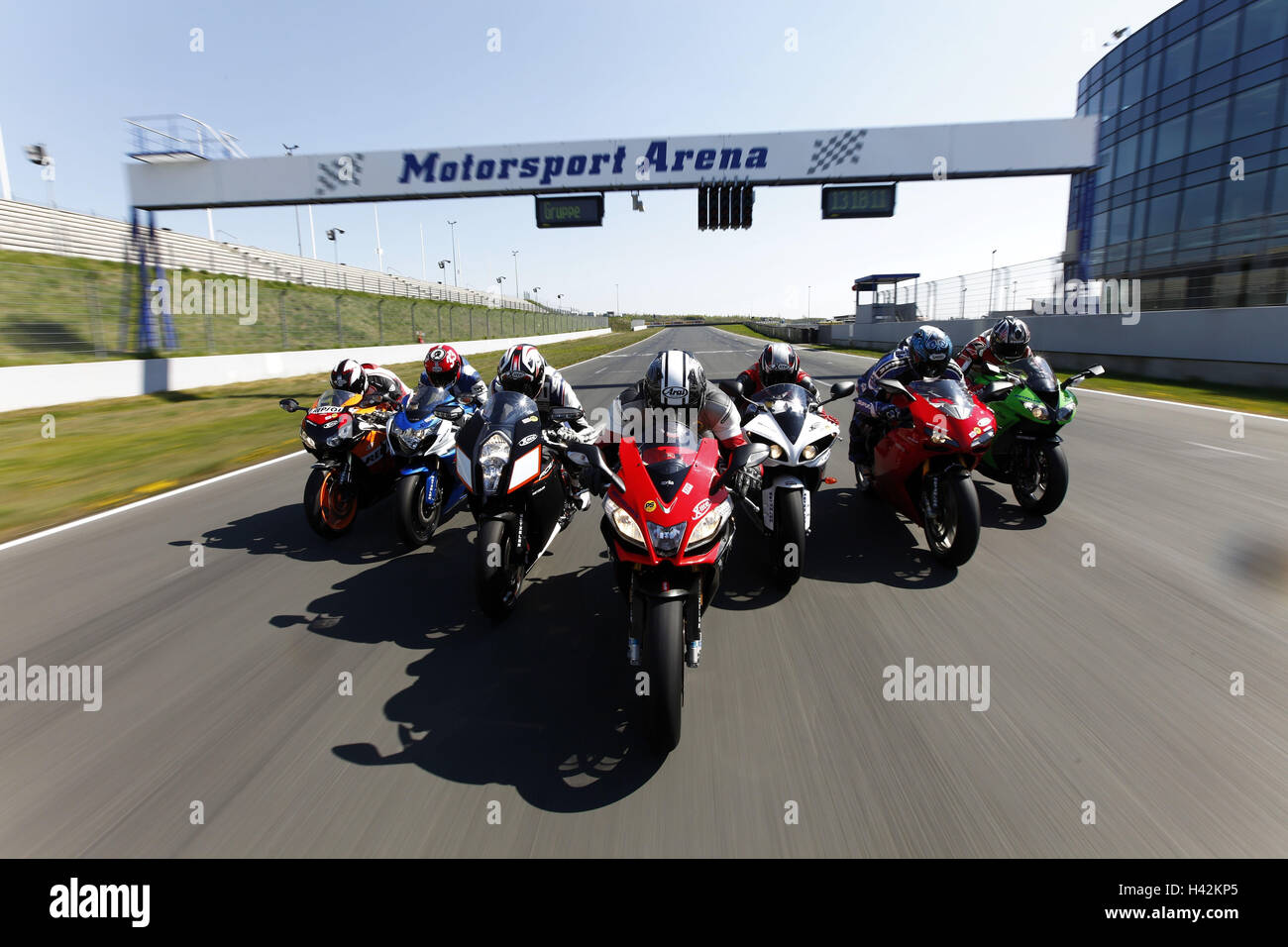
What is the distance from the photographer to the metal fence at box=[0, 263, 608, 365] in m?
15.3

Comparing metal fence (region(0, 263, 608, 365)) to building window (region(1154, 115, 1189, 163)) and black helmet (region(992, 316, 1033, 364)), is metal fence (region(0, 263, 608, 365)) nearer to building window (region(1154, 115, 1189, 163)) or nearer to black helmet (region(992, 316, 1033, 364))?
black helmet (region(992, 316, 1033, 364))

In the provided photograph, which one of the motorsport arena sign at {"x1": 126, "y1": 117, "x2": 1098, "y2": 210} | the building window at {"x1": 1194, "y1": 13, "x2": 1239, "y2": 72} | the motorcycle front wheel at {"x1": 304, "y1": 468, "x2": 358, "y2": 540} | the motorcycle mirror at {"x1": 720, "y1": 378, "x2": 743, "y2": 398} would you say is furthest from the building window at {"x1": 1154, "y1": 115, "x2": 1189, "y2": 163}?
the motorcycle front wheel at {"x1": 304, "y1": 468, "x2": 358, "y2": 540}

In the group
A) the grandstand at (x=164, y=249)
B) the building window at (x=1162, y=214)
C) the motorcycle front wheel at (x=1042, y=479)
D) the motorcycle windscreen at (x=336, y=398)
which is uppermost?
the building window at (x=1162, y=214)

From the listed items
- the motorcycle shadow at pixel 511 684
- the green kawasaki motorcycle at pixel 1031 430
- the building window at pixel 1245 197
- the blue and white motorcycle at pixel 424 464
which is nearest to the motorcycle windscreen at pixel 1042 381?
the green kawasaki motorcycle at pixel 1031 430

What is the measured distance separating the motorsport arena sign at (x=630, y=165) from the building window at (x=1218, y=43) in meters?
15.3

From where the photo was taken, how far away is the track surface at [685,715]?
233cm

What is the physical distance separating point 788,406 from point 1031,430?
2513 millimetres

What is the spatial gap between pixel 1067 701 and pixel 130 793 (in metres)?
4.00

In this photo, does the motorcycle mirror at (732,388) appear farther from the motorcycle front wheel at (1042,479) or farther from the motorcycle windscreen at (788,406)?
the motorcycle front wheel at (1042,479)

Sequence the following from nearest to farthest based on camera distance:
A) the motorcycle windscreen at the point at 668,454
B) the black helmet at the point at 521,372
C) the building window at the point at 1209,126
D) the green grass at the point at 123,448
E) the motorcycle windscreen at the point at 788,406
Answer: the motorcycle windscreen at the point at 668,454 < the motorcycle windscreen at the point at 788,406 < the black helmet at the point at 521,372 < the green grass at the point at 123,448 < the building window at the point at 1209,126

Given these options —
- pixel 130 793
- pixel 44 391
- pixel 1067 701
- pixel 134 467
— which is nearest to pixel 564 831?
pixel 130 793

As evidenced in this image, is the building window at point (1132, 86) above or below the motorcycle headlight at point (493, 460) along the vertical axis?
above

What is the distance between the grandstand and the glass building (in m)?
35.3
